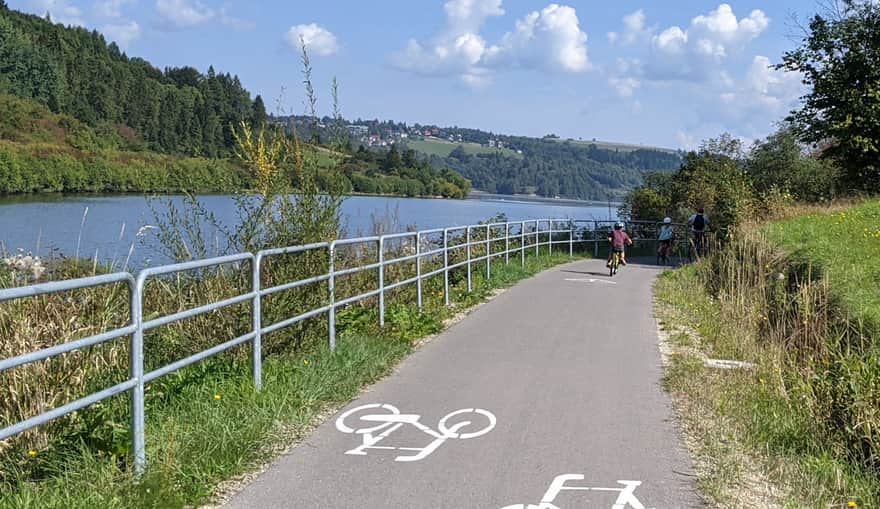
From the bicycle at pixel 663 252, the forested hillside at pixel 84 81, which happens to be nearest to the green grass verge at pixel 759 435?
the bicycle at pixel 663 252

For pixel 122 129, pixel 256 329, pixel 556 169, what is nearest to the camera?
pixel 256 329

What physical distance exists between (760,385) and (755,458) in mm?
2295

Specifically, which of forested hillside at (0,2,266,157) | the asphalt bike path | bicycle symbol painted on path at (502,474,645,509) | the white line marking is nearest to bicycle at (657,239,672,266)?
the white line marking

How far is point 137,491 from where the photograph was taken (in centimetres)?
502

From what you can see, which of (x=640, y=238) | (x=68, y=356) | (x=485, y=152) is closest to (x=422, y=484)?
(x=68, y=356)

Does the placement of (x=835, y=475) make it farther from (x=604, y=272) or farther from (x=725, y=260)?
(x=604, y=272)

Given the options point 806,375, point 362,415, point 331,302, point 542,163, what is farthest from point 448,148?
point 362,415

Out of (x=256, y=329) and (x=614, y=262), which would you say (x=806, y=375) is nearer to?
(x=256, y=329)

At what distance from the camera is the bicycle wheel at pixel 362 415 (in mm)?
7059

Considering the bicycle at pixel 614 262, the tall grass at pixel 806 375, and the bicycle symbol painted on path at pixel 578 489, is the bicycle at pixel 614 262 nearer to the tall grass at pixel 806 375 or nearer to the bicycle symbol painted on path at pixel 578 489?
the tall grass at pixel 806 375

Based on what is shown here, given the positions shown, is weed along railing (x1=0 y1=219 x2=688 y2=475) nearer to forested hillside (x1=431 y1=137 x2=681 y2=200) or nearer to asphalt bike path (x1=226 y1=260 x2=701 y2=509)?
asphalt bike path (x1=226 y1=260 x2=701 y2=509)

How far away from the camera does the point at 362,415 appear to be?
24.6 ft

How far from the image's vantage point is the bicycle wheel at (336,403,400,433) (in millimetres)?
7059

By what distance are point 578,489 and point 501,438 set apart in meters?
1.25
